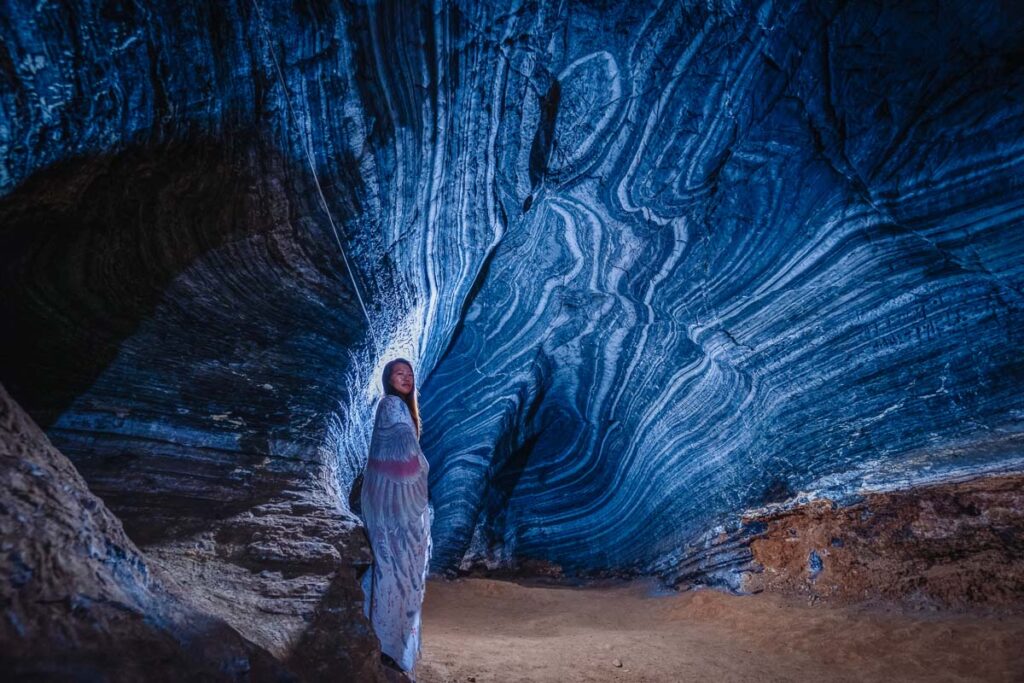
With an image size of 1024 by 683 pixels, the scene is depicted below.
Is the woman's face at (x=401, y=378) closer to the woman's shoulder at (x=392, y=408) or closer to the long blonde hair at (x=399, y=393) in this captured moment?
the long blonde hair at (x=399, y=393)

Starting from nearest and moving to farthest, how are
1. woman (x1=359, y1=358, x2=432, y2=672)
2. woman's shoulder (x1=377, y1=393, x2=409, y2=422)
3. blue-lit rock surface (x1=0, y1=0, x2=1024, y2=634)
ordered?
1. blue-lit rock surface (x1=0, y1=0, x2=1024, y2=634)
2. woman (x1=359, y1=358, x2=432, y2=672)
3. woman's shoulder (x1=377, y1=393, x2=409, y2=422)

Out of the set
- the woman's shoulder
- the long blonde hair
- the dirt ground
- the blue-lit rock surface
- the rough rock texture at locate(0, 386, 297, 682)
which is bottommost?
the dirt ground

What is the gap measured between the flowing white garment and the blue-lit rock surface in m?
0.22

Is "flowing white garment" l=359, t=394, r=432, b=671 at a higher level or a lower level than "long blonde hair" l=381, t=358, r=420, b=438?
lower

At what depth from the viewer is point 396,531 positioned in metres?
3.12

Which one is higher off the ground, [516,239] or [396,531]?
[516,239]

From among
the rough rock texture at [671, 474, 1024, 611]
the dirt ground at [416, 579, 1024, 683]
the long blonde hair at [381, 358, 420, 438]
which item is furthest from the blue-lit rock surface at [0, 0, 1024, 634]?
the dirt ground at [416, 579, 1024, 683]

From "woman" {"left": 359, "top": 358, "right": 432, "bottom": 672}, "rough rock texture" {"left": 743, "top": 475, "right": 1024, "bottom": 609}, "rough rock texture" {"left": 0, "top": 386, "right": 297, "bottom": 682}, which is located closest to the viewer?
"rough rock texture" {"left": 0, "top": 386, "right": 297, "bottom": 682}

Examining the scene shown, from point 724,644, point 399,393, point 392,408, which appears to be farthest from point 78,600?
point 724,644

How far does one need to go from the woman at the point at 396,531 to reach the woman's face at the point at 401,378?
12 cm

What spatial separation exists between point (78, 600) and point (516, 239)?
551 centimetres

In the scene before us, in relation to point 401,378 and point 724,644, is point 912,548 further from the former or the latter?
point 401,378

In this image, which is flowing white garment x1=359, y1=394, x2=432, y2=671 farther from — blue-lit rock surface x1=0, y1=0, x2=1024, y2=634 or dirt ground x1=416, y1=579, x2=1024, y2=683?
dirt ground x1=416, y1=579, x2=1024, y2=683

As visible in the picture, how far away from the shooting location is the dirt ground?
3.45m
